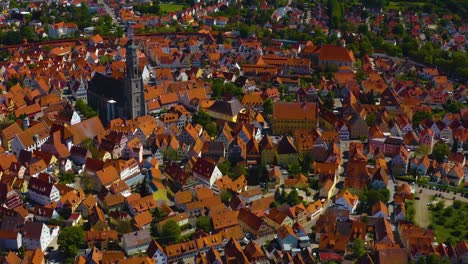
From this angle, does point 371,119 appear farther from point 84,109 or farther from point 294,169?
point 84,109

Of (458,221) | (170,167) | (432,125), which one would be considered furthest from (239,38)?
(458,221)

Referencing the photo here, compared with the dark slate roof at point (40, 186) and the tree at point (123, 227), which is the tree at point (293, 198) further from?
the dark slate roof at point (40, 186)

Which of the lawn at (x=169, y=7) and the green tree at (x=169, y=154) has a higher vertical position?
the green tree at (x=169, y=154)

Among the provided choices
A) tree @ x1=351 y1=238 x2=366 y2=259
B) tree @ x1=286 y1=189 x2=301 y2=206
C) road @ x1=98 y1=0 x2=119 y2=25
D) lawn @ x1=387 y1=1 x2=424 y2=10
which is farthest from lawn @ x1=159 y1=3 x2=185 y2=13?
tree @ x1=351 y1=238 x2=366 y2=259

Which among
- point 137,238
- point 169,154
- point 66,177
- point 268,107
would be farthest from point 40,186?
point 268,107

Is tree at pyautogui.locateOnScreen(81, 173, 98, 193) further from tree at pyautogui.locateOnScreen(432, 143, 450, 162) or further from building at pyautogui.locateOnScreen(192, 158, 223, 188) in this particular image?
tree at pyautogui.locateOnScreen(432, 143, 450, 162)

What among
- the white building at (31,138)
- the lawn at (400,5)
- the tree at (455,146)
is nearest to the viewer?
the white building at (31,138)

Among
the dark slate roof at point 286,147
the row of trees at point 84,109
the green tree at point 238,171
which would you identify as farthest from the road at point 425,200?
the row of trees at point 84,109

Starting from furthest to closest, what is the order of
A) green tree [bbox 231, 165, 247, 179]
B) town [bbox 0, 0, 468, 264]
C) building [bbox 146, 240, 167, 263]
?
green tree [bbox 231, 165, 247, 179] < town [bbox 0, 0, 468, 264] < building [bbox 146, 240, 167, 263]
